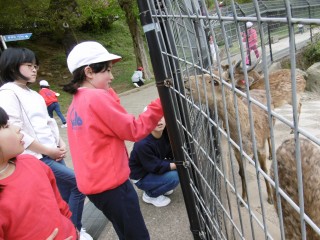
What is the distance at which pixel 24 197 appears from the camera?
1680 mm

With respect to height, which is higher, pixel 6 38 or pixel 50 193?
pixel 6 38

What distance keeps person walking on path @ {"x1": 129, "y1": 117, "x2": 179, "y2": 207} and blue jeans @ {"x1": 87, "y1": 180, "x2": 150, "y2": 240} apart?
109 cm

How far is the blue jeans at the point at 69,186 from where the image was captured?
2745 millimetres

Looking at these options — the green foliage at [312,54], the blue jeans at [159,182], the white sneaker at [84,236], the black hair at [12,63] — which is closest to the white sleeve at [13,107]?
the black hair at [12,63]

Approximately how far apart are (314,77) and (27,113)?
7.67m

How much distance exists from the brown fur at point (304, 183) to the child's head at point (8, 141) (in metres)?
1.47

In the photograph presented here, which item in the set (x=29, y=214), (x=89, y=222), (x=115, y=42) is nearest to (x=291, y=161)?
(x=29, y=214)

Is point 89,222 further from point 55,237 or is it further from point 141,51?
point 141,51

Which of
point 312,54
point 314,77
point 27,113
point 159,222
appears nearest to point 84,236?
point 159,222

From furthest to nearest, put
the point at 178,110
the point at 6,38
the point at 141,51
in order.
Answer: the point at 141,51 < the point at 6,38 < the point at 178,110

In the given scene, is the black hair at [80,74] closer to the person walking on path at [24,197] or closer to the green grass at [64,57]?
the person walking on path at [24,197]

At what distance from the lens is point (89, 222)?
3.45 metres

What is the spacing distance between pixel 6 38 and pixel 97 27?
47.7 feet

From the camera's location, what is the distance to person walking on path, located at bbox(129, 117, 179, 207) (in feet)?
10.9
